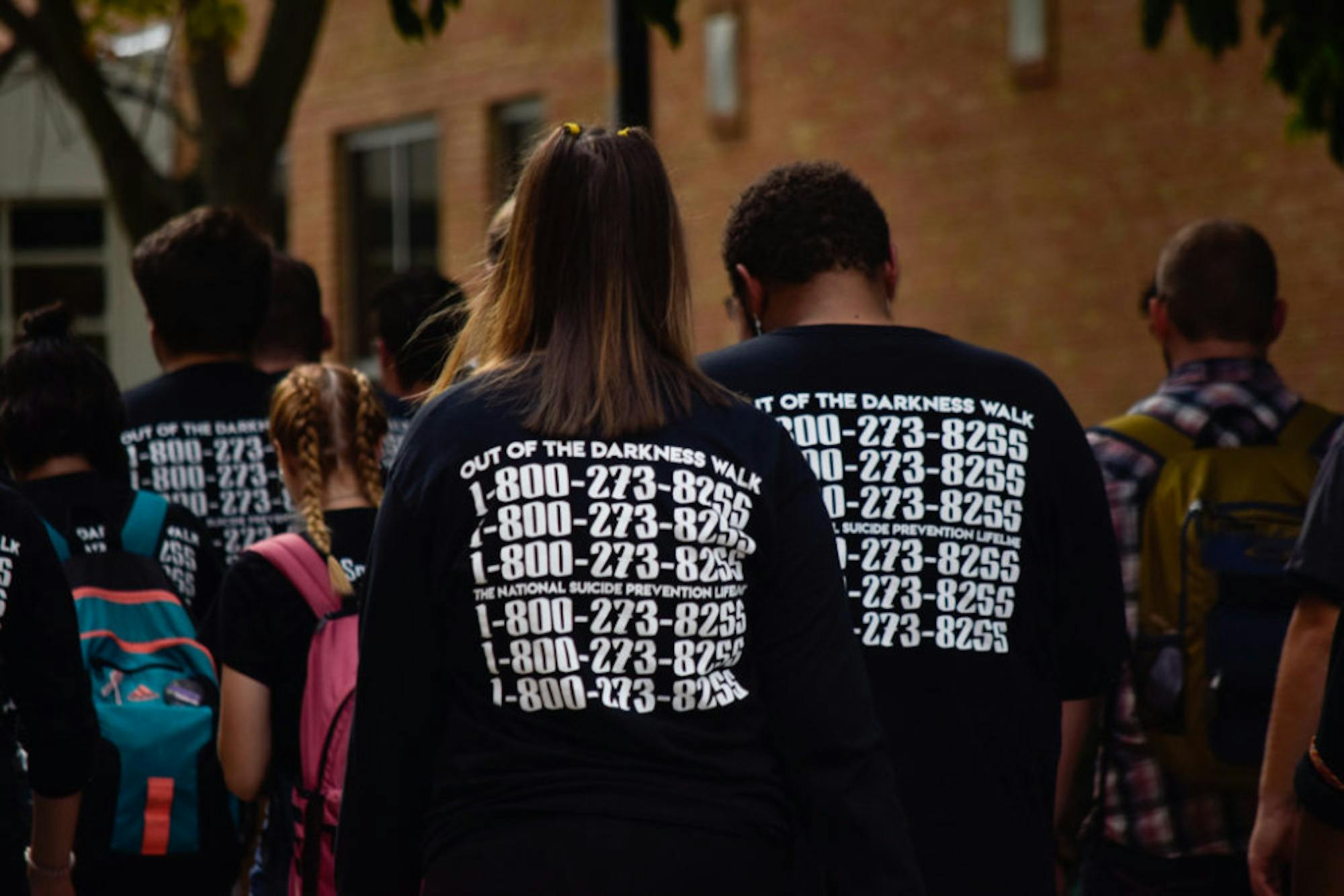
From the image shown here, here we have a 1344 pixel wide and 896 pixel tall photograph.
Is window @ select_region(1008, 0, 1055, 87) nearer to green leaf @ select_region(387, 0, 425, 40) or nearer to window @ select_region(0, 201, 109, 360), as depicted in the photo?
green leaf @ select_region(387, 0, 425, 40)

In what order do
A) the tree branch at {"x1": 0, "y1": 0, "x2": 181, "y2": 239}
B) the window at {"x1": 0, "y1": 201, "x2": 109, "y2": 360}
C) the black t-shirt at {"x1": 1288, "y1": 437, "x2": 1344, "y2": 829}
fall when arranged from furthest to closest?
1. the window at {"x1": 0, "y1": 201, "x2": 109, "y2": 360}
2. the tree branch at {"x1": 0, "y1": 0, "x2": 181, "y2": 239}
3. the black t-shirt at {"x1": 1288, "y1": 437, "x2": 1344, "y2": 829}

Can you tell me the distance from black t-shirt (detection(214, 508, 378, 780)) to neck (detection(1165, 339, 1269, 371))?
1.90 meters

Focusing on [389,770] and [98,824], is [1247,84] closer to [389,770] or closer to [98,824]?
[98,824]

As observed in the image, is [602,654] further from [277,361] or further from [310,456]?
[277,361]

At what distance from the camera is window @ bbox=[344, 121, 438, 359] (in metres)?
18.7

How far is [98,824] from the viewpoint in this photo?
4270 millimetres

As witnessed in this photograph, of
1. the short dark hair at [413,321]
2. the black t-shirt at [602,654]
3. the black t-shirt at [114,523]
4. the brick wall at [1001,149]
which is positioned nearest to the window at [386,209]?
the brick wall at [1001,149]

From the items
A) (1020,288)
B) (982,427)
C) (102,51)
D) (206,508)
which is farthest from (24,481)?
(1020,288)

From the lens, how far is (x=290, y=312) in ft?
18.3

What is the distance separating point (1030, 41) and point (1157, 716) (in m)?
9.63

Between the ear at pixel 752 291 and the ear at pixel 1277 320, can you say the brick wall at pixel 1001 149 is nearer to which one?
the ear at pixel 1277 320

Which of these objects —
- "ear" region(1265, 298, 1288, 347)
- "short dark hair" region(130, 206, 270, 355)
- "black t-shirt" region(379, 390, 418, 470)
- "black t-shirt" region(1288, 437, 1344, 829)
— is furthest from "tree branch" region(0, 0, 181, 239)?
"black t-shirt" region(1288, 437, 1344, 829)

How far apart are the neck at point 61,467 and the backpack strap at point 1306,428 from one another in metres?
2.44

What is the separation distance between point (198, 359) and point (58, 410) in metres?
0.68
